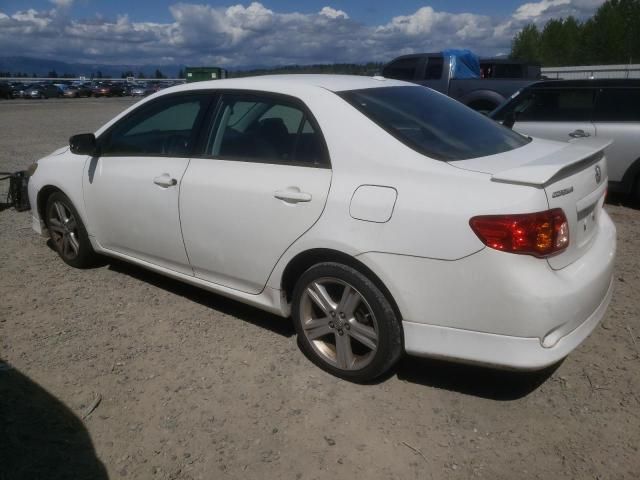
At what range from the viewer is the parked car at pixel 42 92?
47.2 m

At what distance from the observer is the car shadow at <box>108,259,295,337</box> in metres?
3.78

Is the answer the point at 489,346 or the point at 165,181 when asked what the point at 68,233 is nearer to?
the point at 165,181

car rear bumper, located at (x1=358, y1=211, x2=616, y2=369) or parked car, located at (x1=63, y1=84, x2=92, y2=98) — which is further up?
car rear bumper, located at (x1=358, y1=211, x2=616, y2=369)

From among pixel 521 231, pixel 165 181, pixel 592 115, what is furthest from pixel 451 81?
pixel 521 231

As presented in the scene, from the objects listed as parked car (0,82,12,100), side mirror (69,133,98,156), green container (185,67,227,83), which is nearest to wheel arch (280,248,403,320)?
Result: side mirror (69,133,98,156)

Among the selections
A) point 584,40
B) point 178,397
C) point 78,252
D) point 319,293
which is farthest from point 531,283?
point 584,40

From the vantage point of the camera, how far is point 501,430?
2.67 m

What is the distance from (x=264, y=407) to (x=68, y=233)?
2.70 meters

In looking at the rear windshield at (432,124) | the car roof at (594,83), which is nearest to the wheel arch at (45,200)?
the rear windshield at (432,124)

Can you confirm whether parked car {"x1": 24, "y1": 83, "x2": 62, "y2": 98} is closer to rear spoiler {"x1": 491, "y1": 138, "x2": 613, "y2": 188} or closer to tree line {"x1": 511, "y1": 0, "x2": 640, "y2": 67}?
tree line {"x1": 511, "y1": 0, "x2": 640, "y2": 67}

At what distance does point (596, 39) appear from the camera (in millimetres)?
68125

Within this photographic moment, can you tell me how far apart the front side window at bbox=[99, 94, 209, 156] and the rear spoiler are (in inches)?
80.7

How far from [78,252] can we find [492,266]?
138 inches

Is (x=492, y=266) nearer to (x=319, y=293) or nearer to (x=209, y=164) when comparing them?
(x=319, y=293)
